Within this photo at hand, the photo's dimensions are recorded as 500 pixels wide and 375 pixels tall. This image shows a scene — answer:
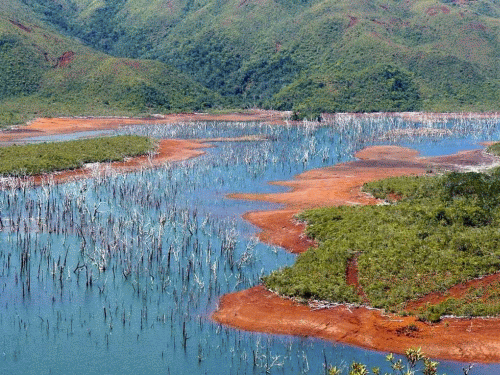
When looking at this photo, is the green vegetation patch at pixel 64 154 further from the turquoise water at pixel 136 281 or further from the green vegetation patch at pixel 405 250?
the green vegetation patch at pixel 405 250

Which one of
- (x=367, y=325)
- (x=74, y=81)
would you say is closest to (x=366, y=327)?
(x=367, y=325)

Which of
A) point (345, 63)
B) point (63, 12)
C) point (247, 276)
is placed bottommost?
point (247, 276)

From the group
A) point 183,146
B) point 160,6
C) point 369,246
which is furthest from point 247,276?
point 160,6

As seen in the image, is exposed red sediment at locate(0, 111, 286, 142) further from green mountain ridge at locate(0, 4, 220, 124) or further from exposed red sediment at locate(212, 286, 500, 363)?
exposed red sediment at locate(212, 286, 500, 363)

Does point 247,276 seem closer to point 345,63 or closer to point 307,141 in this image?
point 307,141

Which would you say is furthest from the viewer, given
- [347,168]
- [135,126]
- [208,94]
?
[208,94]

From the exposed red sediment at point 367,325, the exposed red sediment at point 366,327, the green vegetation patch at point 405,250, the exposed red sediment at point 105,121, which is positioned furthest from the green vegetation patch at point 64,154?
the exposed red sediment at point 366,327
